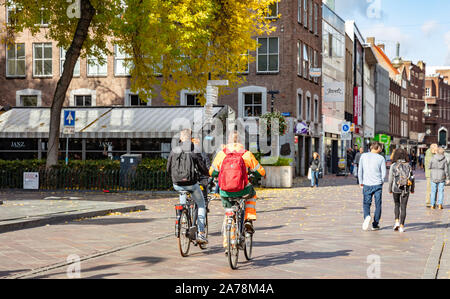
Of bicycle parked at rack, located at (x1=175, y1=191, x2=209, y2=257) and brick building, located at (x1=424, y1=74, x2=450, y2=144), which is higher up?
brick building, located at (x1=424, y1=74, x2=450, y2=144)

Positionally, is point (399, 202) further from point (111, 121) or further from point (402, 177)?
point (111, 121)

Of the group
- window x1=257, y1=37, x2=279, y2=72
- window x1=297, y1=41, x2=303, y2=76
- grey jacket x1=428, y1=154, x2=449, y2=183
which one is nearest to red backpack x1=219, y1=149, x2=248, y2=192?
grey jacket x1=428, y1=154, x2=449, y2=183

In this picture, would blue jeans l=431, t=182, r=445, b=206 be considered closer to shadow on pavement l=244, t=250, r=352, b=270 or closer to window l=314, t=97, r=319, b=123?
shadow on pavement l=244, t=250, r=352, b=270

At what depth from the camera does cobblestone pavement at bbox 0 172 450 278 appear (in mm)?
8133

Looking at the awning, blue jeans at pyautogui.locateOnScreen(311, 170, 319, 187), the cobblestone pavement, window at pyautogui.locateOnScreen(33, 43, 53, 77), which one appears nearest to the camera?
the cobblestone pavement

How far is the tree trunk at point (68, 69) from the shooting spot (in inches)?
954

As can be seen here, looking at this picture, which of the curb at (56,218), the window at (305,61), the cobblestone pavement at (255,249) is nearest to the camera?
the cobblestone pavement at (255,249)

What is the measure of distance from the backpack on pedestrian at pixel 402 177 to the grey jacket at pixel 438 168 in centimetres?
481

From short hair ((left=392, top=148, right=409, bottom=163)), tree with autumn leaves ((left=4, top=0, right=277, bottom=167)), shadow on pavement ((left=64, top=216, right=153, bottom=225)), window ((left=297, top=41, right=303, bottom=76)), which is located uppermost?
window ((left=297, top=41, right=303, bottom=76))

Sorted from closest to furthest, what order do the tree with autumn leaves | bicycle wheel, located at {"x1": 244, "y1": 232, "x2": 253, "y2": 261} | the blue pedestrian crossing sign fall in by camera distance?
bicycle wheel, located at {"x1": 244, "y1": 232, "x2": 253, "y2": 261}, the tree with autumn leaves, the blue pedestrian crossing sign

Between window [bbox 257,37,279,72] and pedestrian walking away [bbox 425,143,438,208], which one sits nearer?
pedestrian walking away [bbox 425,143,438,208]

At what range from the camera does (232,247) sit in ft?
27.2

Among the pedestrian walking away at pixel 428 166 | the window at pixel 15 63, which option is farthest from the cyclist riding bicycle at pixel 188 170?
the window at pixel 15 63

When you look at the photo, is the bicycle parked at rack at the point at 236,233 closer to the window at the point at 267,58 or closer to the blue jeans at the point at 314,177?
the blue jeans at the point at 314,177
